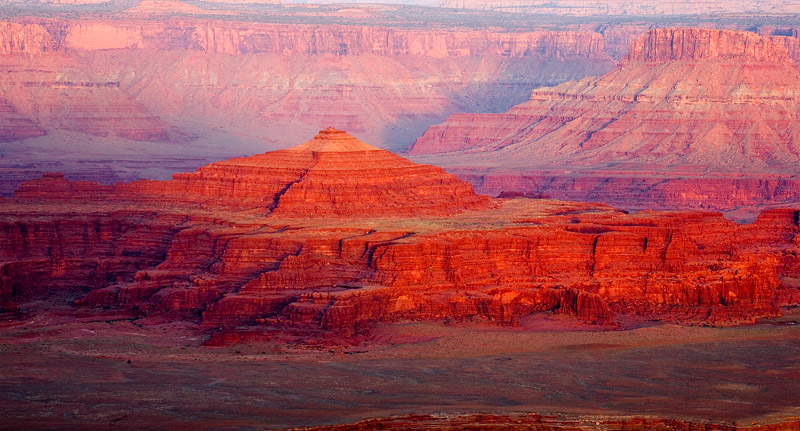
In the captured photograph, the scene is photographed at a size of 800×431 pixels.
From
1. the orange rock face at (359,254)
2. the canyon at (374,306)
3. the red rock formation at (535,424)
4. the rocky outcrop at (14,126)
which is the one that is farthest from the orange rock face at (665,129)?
the red rock formation at (535,424)

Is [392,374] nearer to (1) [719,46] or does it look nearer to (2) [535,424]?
(2) [535,424]

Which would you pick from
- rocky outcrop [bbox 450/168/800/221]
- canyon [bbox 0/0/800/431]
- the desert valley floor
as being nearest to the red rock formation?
canyon [bbox 0/0/800/431]

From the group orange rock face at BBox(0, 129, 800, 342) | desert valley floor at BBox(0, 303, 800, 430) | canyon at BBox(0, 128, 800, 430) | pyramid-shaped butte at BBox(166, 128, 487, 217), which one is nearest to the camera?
desert valley floor at BBox(0, 303, 800, 430)

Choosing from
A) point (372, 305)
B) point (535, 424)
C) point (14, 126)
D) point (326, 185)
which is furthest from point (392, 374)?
point (14, 126)

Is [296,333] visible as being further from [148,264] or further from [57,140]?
[57,140]

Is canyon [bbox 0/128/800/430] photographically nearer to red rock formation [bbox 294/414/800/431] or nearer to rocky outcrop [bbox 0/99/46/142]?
red rock formation [bbox 294/414/800/431]
